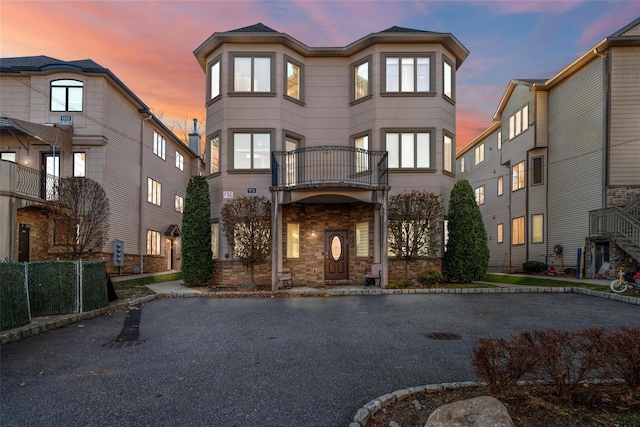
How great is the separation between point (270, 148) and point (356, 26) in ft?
24.0

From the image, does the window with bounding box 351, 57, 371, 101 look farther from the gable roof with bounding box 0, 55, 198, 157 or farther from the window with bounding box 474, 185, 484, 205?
the window with bounding box 474, 185, 484, 205

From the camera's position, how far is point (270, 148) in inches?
611

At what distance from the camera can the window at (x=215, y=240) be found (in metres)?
15.5

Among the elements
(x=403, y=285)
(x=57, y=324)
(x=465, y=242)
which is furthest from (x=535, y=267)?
(x=57, y=324)

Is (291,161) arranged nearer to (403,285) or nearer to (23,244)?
(403,285)

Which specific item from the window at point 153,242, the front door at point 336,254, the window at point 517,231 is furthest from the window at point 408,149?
the window at point 153,242

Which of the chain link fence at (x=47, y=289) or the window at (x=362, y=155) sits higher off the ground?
the window at (x=362, y=155)

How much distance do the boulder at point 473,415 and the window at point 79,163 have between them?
19.8 metres

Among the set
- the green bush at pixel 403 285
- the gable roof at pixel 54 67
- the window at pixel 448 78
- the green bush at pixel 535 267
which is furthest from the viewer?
the green bush at pixel 535 267

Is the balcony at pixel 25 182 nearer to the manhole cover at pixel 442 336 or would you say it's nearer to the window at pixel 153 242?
the window at pixel 153 242

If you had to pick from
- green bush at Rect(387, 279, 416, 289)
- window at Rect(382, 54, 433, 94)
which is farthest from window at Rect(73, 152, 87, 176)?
green bush at Rect(387, 279, 416, 289)

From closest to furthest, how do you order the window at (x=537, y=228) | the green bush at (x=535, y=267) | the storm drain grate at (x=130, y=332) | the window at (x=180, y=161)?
the storm drain grate at (x=130, y=332) < the green bush at (x=535, y=267) < the window at (x=537, y=228) < the window at (x=180, y=161)

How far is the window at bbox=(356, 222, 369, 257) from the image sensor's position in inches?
609

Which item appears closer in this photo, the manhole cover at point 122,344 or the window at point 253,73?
the manhole cover at point 122,344
